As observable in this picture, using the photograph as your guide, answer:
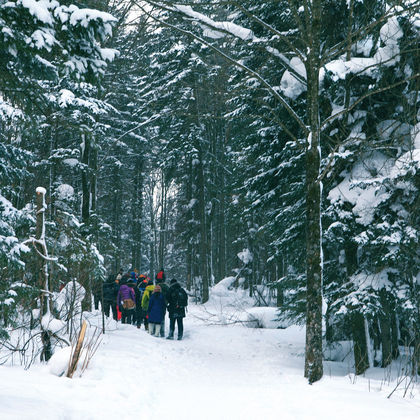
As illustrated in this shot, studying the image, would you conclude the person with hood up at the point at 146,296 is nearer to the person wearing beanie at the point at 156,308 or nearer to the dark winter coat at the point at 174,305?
the person wearing beanie at the point at 156,308

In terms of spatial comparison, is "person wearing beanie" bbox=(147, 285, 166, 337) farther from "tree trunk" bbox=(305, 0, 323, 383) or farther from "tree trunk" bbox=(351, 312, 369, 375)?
"tree trunk" bbox=(305, 0, 323, 383)

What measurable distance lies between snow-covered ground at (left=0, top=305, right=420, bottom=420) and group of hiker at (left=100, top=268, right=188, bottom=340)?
7.61 ft

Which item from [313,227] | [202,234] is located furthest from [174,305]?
[202,234]

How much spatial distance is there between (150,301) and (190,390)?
6.54m

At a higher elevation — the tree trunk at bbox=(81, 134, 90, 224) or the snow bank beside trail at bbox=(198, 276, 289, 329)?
the tree trunk at bbox=(81, 134, 90, 224)

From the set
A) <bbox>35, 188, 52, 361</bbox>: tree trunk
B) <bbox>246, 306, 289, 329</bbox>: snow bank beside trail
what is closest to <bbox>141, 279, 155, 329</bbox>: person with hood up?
<bbox>246, 306, 289, 329</bbox>: snow bank beside trail

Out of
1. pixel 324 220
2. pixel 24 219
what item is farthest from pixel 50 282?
pixel 324 220

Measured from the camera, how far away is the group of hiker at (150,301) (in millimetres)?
13320

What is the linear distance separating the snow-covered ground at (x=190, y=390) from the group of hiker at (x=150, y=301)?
232 cm

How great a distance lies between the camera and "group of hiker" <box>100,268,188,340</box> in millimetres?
13320

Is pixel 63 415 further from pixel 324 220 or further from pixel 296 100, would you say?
pixel 296 100

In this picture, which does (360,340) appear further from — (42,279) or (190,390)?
(42,279)

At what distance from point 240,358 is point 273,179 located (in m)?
4.82

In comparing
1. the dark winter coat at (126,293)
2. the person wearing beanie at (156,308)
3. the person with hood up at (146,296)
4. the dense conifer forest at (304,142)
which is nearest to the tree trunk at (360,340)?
the dense conifer forest at (304,142)
